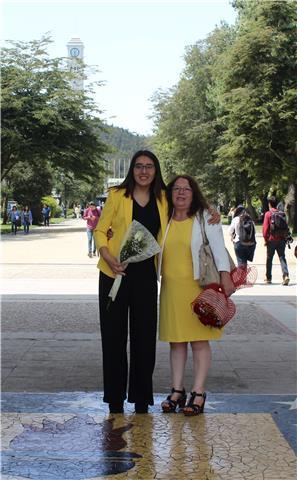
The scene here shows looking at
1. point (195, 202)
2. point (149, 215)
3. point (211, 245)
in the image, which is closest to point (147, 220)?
point (149, 215)

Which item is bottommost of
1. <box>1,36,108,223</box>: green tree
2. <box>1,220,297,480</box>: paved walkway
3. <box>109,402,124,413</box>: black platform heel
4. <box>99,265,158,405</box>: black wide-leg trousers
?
<box>1,220,297,480</box>: paved walkway

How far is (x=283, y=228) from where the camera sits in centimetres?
1420

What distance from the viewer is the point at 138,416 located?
485 cm

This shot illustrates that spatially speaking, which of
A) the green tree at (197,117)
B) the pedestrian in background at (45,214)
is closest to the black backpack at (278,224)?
the green tree at (197,117)

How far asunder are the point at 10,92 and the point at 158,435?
121 ft

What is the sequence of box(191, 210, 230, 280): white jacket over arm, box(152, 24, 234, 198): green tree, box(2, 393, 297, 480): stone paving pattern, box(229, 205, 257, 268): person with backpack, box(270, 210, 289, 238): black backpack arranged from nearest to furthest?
box(2, 393, 297, 480): stone paving pattern
box(191, 210, 230, 280): white jacket over arm
box(229, 205, 257, 268): person with backpack
box(270, 210, 289, 238): black backpack
box(152, 24, 234, 198): green tree

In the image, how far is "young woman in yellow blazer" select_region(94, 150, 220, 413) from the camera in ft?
15.9

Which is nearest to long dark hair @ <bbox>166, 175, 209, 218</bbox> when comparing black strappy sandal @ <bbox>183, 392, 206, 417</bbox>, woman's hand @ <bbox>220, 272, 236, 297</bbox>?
woman's hand @ <bbox>220, 272, 236, 297</bbox>

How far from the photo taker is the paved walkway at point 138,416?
396 cm

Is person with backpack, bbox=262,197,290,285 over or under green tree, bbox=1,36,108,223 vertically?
under

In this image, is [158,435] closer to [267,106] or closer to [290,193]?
[267,106]

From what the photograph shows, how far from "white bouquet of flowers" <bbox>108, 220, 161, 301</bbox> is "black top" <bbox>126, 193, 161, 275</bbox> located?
0.29 feet

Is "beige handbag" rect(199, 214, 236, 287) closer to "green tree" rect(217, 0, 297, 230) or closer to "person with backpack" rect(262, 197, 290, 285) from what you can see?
"person with backpack" rect(262, 197, 290, 285)

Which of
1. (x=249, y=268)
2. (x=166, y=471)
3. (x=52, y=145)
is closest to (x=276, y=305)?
(x=249, y=268)
